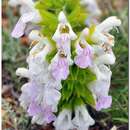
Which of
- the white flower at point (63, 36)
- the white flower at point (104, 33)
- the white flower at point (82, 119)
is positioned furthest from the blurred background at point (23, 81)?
the white flower at point (63, 36)

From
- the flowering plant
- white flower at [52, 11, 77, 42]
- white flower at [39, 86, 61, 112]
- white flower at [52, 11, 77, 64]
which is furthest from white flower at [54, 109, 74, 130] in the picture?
white flower at [52, 11, 77, 42]

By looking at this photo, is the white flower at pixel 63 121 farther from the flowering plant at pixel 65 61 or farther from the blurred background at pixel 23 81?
the blurred background at pixel 23 81

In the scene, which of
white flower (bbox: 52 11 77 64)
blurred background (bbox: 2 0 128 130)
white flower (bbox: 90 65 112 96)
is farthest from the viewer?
blurred background (bbox: 2 0 128 130)

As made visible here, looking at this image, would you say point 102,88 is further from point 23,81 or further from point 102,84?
point 23,81

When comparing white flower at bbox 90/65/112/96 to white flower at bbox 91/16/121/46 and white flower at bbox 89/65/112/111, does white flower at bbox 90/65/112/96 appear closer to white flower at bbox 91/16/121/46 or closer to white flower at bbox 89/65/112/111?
white flower at bbox 89/65/112/111

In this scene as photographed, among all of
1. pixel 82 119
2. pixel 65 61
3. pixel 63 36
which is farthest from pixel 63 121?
pixel 63 36

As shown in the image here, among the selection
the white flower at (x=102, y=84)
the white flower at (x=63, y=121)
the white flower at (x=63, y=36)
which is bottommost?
the white flower at (x=63, y=121)

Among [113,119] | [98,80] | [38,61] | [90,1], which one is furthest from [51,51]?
[90,1]
